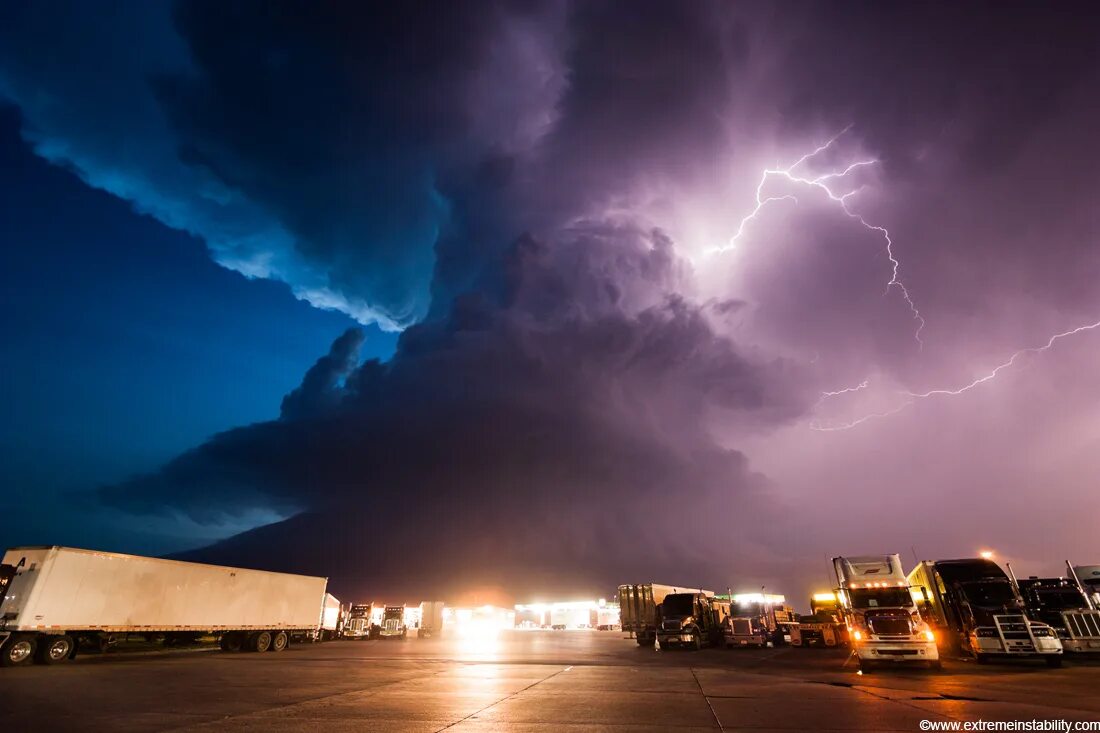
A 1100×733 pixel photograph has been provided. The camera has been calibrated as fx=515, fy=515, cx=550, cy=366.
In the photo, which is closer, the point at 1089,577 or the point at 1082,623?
the point at 1082,623

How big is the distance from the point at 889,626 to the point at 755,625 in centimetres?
2077

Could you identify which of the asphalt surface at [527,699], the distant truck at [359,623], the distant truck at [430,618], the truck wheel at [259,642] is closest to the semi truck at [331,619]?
the distant truck at [359,623]

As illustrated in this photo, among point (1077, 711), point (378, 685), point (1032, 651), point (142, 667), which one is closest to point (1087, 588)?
point (1032, 651)

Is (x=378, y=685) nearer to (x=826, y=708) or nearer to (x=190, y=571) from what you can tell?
(x=826, y=708)

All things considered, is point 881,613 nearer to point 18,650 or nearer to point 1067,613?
point 1067,613

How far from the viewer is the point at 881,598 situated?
62.5ft

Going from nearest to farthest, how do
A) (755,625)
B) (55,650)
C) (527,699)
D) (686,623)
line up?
(527,699), (55,650), (686,623), (755,625)

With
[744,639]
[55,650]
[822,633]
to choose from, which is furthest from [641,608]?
[55,650]

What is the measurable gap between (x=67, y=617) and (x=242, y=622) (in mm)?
9255

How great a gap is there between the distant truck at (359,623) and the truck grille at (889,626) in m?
48.2

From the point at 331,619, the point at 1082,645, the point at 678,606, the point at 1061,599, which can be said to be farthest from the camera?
the point at 331,619

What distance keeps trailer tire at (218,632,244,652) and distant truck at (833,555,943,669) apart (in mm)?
30746

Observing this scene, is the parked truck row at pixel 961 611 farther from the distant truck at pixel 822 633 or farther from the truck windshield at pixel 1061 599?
the distant truck at pixel 822 633

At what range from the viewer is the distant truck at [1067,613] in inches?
775
